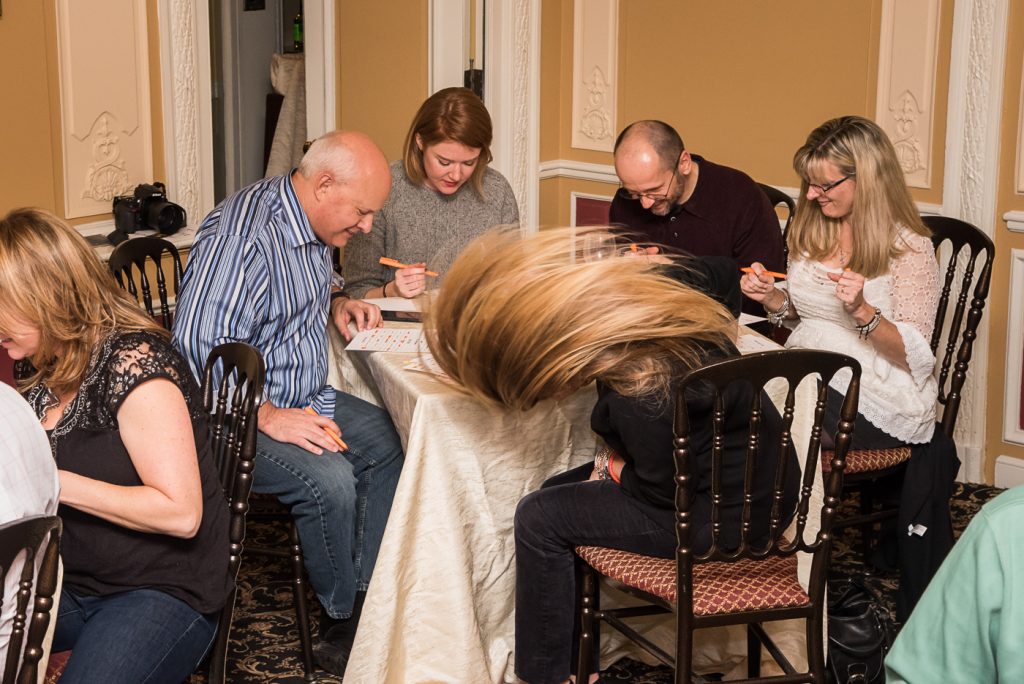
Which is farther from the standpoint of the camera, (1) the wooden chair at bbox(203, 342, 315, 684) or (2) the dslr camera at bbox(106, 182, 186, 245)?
(2) the dslr camera at bbox(106, 182, 186, 245)

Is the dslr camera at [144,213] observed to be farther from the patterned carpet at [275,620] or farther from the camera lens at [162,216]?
the patterned carpet at [275,620]

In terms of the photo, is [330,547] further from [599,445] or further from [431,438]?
[599,445]

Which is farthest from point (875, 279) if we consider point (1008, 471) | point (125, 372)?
point (125, 372)

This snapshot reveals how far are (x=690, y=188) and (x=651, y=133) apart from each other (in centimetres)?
27

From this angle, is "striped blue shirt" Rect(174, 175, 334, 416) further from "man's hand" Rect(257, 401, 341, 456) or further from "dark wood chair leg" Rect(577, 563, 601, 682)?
"dark wood chair leg" Rect(577, 563, 601, 682)

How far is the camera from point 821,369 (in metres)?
2.18

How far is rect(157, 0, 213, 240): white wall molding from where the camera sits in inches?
158

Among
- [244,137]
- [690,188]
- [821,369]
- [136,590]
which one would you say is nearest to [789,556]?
[821,369]

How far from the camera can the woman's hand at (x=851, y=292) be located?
2.88m

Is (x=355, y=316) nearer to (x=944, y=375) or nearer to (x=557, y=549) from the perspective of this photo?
(x=557, y=549)

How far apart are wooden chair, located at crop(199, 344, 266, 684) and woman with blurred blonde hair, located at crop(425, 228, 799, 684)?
35 cm

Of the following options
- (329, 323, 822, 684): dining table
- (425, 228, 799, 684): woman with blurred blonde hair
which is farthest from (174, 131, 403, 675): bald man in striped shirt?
(425, 228, 799, 684): woman with blurred blonde hair

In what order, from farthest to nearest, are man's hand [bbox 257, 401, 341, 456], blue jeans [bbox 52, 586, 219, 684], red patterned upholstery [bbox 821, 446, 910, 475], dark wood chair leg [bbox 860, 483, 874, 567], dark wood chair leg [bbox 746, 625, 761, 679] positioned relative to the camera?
dark wood chair leg [bbox 860, 483, 874, 567] → red patterned upholstery [bbox 821, 446, 910, 475] → man's hand [bbox 257, 401, 341, 456] → dark wood chair leg [bbox 746, 625, 761, 679] → blue jeans [bbox 52, 586, 219, 684]

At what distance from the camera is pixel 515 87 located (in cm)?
502
